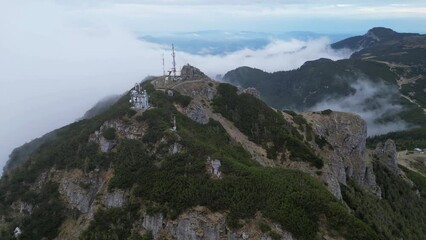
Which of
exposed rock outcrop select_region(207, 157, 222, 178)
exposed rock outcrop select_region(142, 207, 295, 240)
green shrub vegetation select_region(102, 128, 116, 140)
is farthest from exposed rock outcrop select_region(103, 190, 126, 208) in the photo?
exposed rock outcrop select_region(207, 157, 222, 178)

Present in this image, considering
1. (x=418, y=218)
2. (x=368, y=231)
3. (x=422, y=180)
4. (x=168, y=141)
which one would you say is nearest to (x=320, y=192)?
(x=368, y=231)

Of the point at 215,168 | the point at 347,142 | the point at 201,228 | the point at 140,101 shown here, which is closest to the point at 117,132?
the point at 140,101

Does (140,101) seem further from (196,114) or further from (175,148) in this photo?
(175,148)

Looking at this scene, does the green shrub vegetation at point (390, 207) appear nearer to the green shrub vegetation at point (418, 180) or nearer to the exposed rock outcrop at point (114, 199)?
the green shrub vegetation at point (418, 180)

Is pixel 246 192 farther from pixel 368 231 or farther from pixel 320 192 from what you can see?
pixel 368 231

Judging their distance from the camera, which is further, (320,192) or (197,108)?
(197,108)
